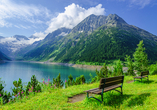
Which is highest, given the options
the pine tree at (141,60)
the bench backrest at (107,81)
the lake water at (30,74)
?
the pine tree at (141,60)

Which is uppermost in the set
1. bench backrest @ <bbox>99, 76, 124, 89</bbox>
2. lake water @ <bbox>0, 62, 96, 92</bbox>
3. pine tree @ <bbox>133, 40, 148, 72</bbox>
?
pine tree @ <bbox>133, 40, 148, 72</bbox>

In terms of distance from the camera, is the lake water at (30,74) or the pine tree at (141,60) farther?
the lake water at (30,74)

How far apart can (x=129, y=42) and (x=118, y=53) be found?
2108 inches

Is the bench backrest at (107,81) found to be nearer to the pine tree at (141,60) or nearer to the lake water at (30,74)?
the pine tree at (141,60)

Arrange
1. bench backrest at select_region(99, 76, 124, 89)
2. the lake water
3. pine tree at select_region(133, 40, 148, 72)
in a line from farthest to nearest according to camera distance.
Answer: the lake water, pine tree at select_region(133, 40, 148, 72), bench backrest at select_region(99, 76, 124, 89)

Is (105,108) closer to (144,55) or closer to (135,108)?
(135,108)

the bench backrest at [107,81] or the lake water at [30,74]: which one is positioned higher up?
the bench backrest at [107,81]

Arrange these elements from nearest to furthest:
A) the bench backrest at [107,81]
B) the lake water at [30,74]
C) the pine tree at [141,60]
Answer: the bench backrest at [107,81] < the pine tree at [141,60] < the lake water at [30,74]

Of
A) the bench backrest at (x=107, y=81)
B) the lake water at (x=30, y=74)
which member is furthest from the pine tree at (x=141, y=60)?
the lake water at (x=30, y=74)

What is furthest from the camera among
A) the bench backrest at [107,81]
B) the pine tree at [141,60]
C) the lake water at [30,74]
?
the lake water at [30,74]

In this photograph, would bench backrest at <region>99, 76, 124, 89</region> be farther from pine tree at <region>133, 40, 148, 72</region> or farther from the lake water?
the lake water

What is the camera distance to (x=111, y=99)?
694 cm

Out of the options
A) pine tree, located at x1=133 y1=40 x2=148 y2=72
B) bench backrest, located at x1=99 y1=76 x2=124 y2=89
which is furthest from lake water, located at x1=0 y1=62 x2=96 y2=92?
pine tree, located at x1=133 y1=40 x2=148 y2=72

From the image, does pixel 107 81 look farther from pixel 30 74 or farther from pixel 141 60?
pixel 30 74
